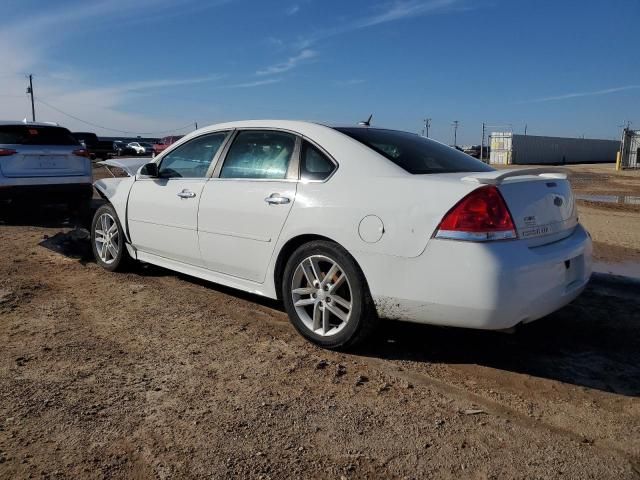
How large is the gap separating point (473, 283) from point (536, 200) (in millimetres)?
742

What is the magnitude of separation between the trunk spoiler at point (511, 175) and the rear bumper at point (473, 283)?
37 centimetres

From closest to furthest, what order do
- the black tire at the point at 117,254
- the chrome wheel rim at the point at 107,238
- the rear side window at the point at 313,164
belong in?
1. the rear side window at the point at 313,164
2. the black tire at the point at 117,254
3. the chrome wheel rim at the point at 107,238

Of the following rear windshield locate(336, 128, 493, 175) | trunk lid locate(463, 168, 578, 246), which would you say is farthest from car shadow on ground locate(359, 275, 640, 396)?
rear windshield locate(336, 128, 493, 175)

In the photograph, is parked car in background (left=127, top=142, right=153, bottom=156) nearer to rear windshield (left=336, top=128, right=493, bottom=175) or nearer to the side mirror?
the side mirror

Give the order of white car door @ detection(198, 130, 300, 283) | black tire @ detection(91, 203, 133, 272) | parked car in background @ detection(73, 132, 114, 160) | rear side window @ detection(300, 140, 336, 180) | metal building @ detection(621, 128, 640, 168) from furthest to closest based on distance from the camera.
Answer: metal building @ detection(621, 128, 640, 168) → parked car in background @ detection(73, 132, 114, 160) → black tire @ detection(91, 203, 133, 272) → white car door @ detection(198, 130, 300, 283) → rear side window @ detection(300, 140, 336, 180)

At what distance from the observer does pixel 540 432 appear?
270cm

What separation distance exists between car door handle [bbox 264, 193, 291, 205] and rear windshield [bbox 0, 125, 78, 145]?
245 inches

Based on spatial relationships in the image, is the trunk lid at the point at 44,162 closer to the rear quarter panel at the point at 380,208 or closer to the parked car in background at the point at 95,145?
the rear quarter panel at the point at 380,208

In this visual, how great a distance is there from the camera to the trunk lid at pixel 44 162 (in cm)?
827

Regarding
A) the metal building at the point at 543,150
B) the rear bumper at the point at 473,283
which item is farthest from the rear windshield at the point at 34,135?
the metal building at the point at 543,150

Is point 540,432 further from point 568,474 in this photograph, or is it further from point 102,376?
point 102,376

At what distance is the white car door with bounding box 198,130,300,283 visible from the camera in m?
3.91

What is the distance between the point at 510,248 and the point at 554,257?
40cm

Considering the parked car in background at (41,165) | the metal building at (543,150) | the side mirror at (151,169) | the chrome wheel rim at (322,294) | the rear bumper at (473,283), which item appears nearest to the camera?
the rear bumper at (473,283)
